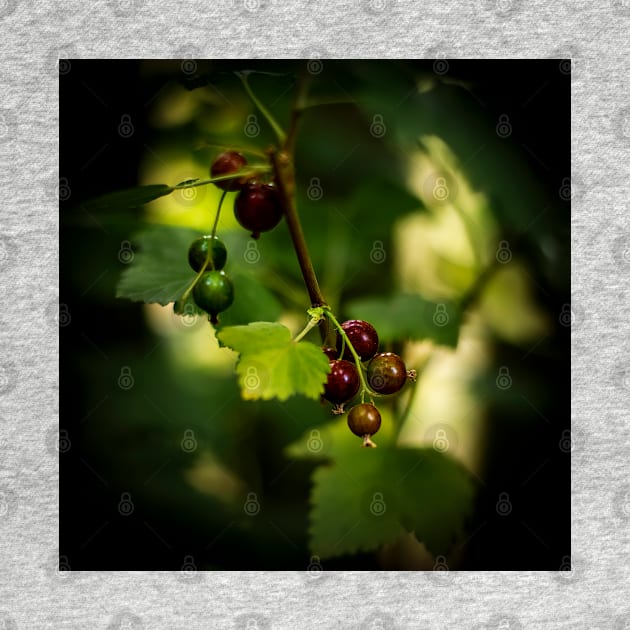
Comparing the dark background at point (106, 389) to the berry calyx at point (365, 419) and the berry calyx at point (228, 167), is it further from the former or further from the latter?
the berry calyx at point (365, 419)

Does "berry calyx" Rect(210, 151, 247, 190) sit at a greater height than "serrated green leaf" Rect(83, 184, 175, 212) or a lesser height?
greater

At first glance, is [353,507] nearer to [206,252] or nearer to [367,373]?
[367,373]

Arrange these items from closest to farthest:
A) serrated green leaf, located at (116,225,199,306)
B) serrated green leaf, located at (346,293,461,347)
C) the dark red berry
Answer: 1. the dark red berry
2. serrated green leaf, located at (116,225,199,306)
3. serrated green leaf, located at (346,293,461,347)

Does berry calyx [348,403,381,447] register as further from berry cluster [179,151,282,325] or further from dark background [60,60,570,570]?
dark background [60,60,570,570]

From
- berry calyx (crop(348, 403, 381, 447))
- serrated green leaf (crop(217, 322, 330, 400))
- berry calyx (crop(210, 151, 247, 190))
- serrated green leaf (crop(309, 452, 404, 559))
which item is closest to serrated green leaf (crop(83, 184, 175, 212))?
berry calyx (crop(210, 151, 247, 190))

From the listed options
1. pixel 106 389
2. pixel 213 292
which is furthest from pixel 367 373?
pixel 106 389

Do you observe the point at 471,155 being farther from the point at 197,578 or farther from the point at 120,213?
the point at 197,578

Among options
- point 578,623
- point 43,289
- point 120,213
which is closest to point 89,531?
point 43,289
